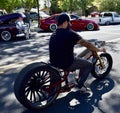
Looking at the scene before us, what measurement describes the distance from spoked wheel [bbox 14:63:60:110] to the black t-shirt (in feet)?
0.80

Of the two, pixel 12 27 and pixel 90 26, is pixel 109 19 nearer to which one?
pixel 90 26

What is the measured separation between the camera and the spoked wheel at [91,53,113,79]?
7227mm

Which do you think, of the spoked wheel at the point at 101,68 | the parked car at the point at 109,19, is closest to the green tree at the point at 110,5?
the parked car at the point at 109,19

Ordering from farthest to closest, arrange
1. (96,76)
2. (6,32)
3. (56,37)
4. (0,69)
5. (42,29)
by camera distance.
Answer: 1. (42,29)
2. (6,32)
3. (0,69)
4. (96,76)
5. (56,37)

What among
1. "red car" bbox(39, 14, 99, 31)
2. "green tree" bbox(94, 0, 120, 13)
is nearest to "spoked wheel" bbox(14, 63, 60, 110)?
"red car" bbox(39, 14, 99, 31)

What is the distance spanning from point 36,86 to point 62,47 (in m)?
0.87

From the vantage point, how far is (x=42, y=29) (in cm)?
2206

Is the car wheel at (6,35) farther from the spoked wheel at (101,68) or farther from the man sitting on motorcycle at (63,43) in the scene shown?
the man sitting on motorcycle at (63,43)

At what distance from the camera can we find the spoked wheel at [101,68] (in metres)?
7.23

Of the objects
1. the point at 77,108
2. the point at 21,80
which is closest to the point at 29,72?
the point at 21,80

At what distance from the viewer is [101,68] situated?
23.8 feet

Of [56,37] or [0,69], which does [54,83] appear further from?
[0,69]

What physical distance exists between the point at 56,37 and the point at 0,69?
11.7 feet

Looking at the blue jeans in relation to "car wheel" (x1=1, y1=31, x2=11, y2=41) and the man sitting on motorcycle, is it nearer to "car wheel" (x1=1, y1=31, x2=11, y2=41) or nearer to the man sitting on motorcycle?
the man sitting on motorcycle
